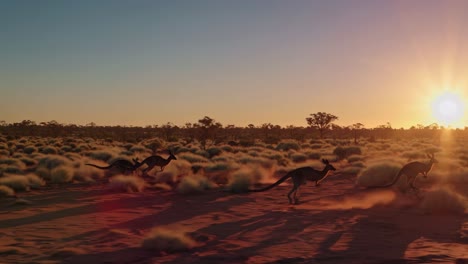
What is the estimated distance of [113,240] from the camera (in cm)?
1094

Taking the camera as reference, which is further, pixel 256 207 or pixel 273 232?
pixel 256 207

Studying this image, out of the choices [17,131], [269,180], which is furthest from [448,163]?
[17,131]

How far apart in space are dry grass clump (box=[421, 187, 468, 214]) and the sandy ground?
31cm

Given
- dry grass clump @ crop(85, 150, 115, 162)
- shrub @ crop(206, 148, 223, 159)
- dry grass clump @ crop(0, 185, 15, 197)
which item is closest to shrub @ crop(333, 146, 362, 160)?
shrub @ crop(206, 148, 223, 159)

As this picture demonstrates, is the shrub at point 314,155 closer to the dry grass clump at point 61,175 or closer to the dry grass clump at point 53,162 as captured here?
the dry grass clump at point 53,162

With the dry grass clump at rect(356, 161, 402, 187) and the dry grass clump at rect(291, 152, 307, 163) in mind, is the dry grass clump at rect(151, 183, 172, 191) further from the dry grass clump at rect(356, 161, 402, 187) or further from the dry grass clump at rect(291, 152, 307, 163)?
the dry grass clump at rect(291, 152, 307, 163)

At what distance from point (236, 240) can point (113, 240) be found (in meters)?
2.80

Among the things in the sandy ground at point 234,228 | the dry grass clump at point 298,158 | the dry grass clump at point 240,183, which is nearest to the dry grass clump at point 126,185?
the sandy ground at point 234,228

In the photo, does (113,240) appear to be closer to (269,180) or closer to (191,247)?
(191,247)

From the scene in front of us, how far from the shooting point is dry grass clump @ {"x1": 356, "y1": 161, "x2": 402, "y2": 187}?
20.4 m

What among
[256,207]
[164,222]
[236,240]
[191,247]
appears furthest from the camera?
[256,207]

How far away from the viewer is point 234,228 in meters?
12.4

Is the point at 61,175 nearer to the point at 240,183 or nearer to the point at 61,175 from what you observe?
the point at 61,175

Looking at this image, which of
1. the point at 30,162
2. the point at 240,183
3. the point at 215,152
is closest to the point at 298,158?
the point at 215,152
